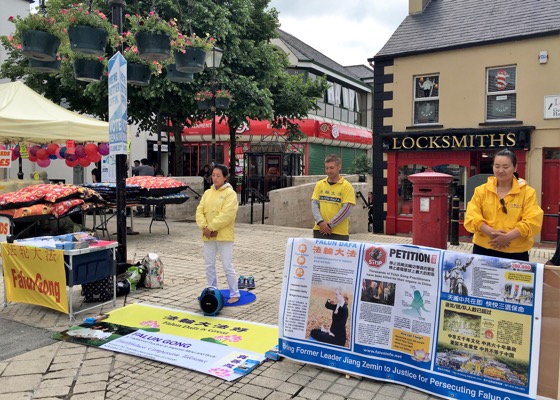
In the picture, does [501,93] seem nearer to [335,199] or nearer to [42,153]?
[335,199]

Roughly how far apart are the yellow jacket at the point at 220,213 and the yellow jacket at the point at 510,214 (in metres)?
2.58

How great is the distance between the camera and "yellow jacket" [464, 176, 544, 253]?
4.13 meters

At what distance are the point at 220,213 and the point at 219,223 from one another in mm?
119

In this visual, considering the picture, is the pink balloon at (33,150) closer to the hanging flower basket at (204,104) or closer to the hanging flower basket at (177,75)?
the hanging flower basket at (204,104)

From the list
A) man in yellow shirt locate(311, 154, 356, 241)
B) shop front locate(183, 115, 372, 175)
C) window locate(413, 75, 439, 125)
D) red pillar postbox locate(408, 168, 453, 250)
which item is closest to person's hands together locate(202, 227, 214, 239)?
man in yellow shirt locate(311, 154, 356, 241)

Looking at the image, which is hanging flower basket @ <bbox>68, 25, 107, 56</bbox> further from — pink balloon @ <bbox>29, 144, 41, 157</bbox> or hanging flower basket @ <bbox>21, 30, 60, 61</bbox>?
pink balloon @ <bbox>29, 144, 41, 157</bbox>

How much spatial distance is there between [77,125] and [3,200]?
3.53m

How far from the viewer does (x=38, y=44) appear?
605cm

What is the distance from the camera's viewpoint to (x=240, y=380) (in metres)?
3.86

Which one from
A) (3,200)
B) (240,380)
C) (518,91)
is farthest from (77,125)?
(518,91)

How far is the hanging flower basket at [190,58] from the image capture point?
682 centimetres

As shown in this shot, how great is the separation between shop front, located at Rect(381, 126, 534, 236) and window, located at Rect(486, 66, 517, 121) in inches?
23.2

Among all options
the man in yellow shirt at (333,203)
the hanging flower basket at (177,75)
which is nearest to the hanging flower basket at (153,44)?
the hanging flower basket at (177,75)

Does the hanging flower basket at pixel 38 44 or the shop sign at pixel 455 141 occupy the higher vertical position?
the hanging flower basket at pixel 38 44
